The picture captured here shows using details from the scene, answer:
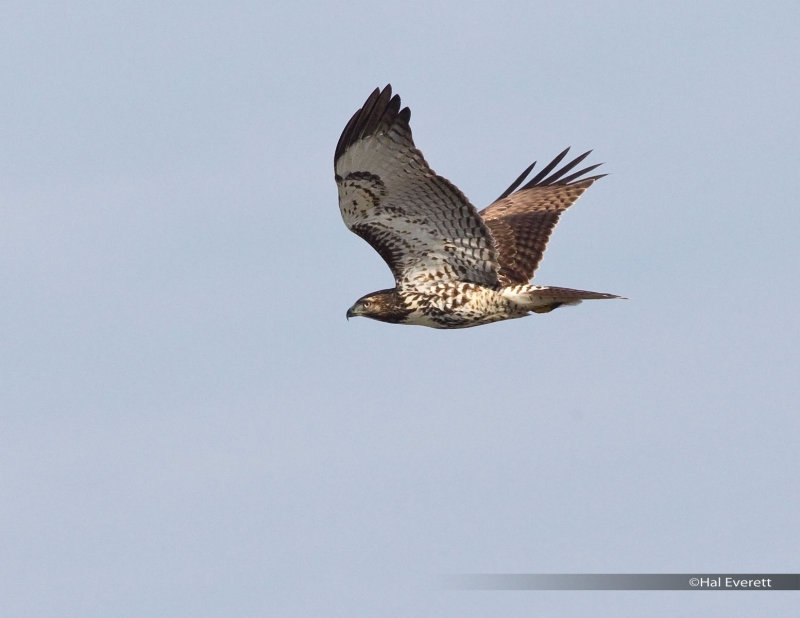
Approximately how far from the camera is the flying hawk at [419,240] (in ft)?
43.0

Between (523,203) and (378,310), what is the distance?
2.89 m

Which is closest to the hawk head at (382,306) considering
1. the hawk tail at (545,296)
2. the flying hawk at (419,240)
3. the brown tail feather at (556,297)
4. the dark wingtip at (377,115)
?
the flying hawk at (419,240)

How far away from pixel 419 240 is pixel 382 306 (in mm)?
770

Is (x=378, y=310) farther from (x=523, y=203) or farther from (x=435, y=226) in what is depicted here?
(x=523, y=203)

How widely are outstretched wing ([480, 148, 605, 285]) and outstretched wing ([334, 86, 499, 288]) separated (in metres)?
0.40

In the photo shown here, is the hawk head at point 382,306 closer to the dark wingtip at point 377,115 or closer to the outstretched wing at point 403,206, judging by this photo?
the outstretched wing at point 403,206

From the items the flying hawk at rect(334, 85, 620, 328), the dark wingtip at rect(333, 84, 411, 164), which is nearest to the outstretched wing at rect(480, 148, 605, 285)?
the flying hawk at rect(334, 85, 620, 328)

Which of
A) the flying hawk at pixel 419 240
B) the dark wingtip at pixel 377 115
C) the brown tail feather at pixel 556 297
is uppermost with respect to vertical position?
the dark wingtip at pixel 377 115

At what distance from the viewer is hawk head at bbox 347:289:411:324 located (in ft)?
47.1

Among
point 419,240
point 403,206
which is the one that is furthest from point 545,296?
point 403,206

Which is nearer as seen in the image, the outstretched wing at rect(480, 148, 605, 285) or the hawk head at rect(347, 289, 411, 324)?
the hawk head at rect(347, 289, 411, 324)

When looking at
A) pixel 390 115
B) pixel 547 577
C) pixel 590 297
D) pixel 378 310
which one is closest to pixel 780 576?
pixel 547 577

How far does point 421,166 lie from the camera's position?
519 inches

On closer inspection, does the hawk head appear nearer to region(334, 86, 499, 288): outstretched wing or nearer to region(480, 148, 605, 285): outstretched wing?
region(334, 86, 499, 288): outstretched wing
